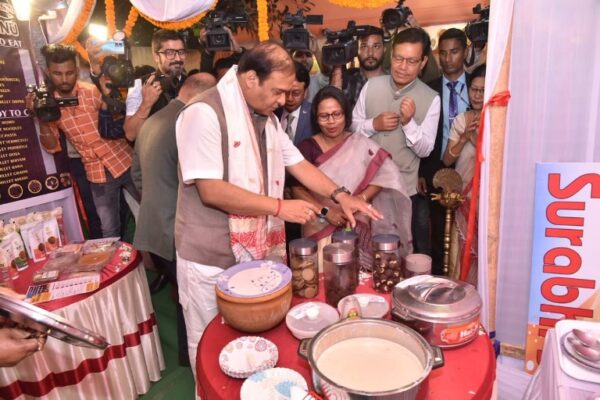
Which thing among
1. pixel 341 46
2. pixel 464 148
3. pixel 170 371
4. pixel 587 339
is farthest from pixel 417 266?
pixel 341 46

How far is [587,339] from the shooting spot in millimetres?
1034

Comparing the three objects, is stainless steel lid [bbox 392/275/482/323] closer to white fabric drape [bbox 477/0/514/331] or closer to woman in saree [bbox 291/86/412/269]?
white fabric drape [bbox 477/0/514/331]

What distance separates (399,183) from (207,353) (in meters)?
1.36

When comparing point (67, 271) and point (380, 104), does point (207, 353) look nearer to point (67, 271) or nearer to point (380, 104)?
point (67, 271)

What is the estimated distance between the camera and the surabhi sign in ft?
4.30

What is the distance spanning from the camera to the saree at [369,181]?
82.0 inches

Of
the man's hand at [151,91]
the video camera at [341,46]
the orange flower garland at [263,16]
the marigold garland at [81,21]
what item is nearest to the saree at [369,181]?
the video camera at [341,46]

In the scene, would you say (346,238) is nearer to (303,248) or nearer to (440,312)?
(303,248)

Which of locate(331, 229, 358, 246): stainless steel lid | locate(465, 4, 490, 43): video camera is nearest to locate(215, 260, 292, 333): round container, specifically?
locate(331, 229, 358, 246): stainless steel lid

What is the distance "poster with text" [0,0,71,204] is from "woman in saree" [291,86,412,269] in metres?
1.44

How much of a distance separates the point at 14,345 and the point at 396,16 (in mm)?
2605

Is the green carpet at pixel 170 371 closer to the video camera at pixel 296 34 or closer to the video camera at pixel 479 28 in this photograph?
the video camera at pixel 296 34

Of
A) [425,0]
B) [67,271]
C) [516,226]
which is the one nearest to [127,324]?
[67,271]

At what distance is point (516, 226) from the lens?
58.6 inches
